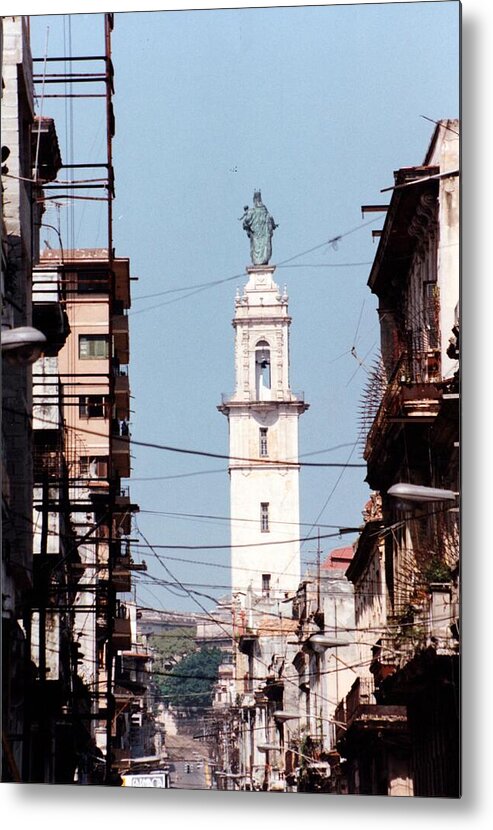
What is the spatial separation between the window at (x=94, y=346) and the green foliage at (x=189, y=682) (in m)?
1.94

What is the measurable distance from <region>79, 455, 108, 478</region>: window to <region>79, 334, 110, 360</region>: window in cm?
64

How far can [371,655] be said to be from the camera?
15.3m

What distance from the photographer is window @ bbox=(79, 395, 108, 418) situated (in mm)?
15106

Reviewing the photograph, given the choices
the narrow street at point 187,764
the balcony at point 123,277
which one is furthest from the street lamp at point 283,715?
the balcony at point 123,277

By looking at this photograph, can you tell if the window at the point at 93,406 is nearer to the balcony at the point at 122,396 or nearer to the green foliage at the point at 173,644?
the balcony at the point at 122,396

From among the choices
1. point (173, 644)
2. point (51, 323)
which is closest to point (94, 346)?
point (51, 323)

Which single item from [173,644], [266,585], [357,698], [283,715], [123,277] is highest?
[123,277]

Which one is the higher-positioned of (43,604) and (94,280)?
(94,280)

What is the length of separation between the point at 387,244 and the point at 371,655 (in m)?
2.59

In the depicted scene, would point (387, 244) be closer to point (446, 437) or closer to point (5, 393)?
point (446, 437)

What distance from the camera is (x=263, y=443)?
1386 centimetres

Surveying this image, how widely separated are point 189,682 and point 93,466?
1.54m

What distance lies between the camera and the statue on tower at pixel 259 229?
13.6 meters

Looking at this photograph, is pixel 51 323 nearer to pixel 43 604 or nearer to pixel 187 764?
pixel 43 604
